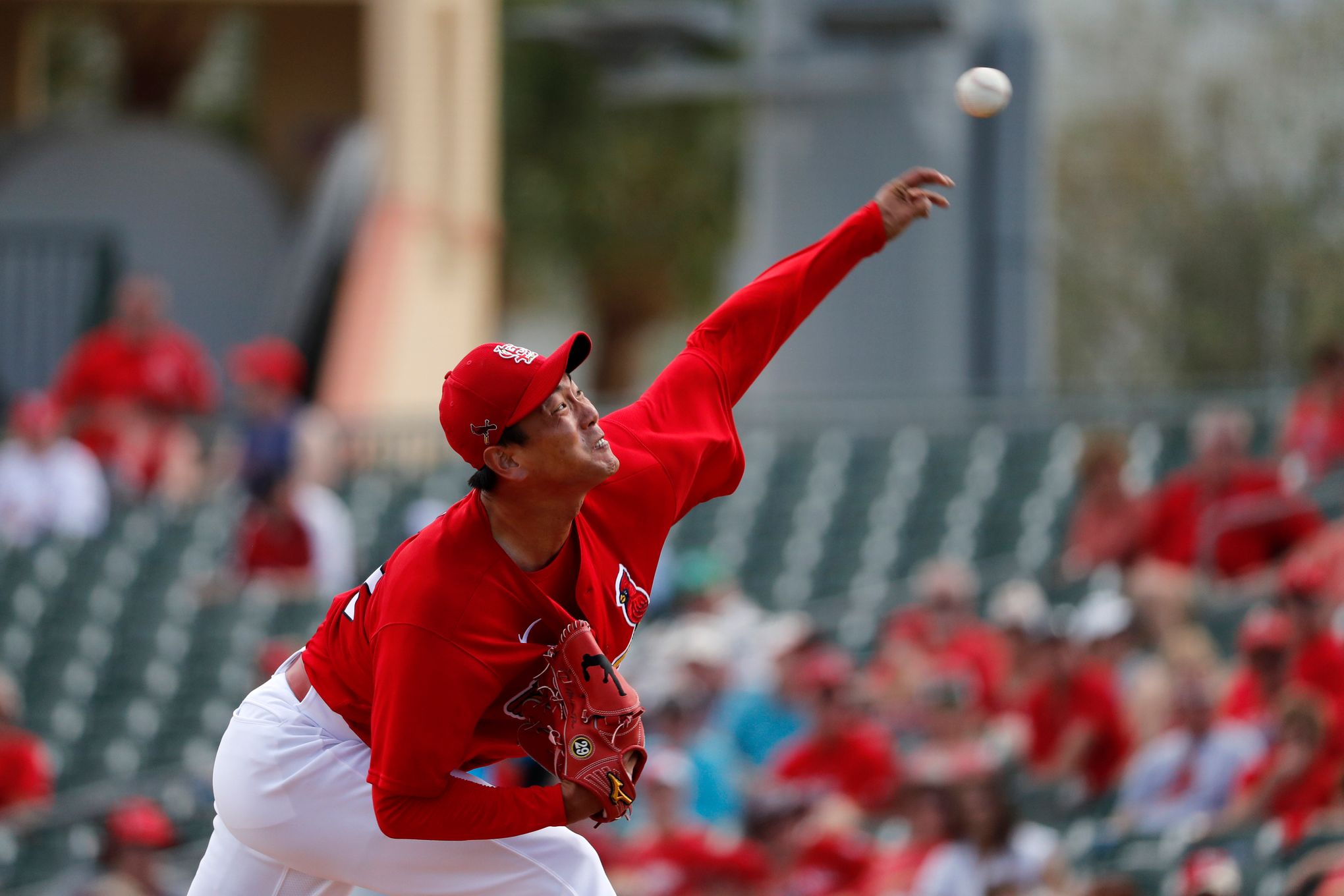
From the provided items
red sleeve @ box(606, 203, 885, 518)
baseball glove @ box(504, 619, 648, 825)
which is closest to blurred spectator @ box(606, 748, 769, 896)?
red sleeve @ box(606, 203, 885, 518)

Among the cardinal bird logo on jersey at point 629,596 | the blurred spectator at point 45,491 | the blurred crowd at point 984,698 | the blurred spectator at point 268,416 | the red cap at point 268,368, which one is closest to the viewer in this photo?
the cardinal bird logo on jersey at point 629,596

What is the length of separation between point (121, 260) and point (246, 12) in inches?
104

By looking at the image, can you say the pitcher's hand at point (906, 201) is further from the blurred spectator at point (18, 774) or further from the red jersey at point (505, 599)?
the blurred spectator at point (18, 774)

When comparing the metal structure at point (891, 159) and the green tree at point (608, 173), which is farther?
the green tree at point (608, 173)

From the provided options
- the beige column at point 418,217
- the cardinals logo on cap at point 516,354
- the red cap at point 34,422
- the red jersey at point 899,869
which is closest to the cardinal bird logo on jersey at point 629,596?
the cardinals logo on cap at point 516,354

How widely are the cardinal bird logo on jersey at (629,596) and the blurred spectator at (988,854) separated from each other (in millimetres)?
2579

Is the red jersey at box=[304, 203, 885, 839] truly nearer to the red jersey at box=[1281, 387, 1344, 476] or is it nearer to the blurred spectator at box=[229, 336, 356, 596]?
the red jersey at box=[1281, 387, 1344, 476]

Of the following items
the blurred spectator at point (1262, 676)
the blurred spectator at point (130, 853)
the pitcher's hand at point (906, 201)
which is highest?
the pitcher's hand at point (906, 201)

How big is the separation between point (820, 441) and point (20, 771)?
17.1 feet

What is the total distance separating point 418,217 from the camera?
15914mm

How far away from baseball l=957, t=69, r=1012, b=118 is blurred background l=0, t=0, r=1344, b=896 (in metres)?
2.24

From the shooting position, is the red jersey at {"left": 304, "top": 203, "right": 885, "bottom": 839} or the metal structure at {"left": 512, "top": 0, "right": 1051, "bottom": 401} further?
the metal structure at {"left": 512, "top": 0, "right": 1051, "bottom": 401}

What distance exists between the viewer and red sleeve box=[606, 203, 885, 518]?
3498 mm

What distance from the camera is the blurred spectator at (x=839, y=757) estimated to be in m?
6.79
